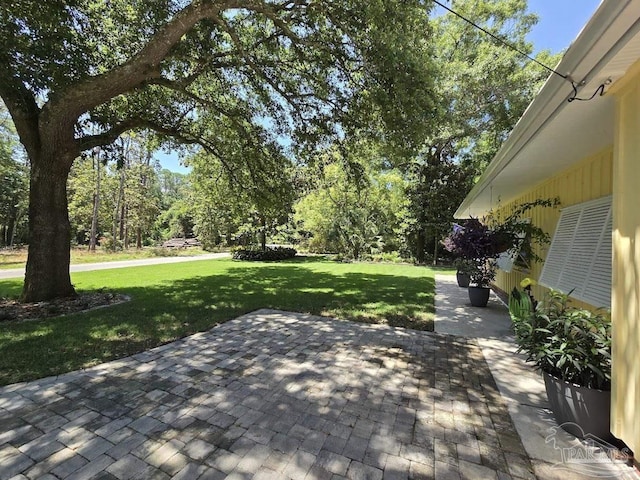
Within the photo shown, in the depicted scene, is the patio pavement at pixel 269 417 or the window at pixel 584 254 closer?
the patio pavement at pixel 269 417

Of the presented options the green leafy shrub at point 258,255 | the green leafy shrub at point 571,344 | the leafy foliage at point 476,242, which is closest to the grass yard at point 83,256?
the green leafy shrub at point 258,255

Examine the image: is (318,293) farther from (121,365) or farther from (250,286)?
(121,365)

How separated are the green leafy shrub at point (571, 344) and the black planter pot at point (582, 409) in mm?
66

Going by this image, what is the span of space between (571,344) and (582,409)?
43 centimetres

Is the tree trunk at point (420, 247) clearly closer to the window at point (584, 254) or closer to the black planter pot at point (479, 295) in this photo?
the black planter pot at point (479, 295)

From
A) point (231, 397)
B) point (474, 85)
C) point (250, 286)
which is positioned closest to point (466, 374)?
point (231, 397)

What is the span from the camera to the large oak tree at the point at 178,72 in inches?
192

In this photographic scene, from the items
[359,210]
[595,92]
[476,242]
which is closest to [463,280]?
[476,242]

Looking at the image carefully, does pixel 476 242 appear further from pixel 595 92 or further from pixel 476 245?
pixel 595 92

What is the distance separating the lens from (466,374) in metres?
3.38

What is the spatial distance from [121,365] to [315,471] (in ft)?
8.79

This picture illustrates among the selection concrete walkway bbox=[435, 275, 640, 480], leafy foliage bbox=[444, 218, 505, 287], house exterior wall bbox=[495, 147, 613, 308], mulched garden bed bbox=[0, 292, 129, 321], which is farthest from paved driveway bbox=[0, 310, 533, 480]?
mulched garden bed bbox=[0, 292, 129, 321]

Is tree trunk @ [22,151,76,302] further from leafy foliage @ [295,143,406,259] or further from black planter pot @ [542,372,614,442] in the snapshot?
leafy foliage @ [295,143,406,259]

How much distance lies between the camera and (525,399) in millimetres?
2834
